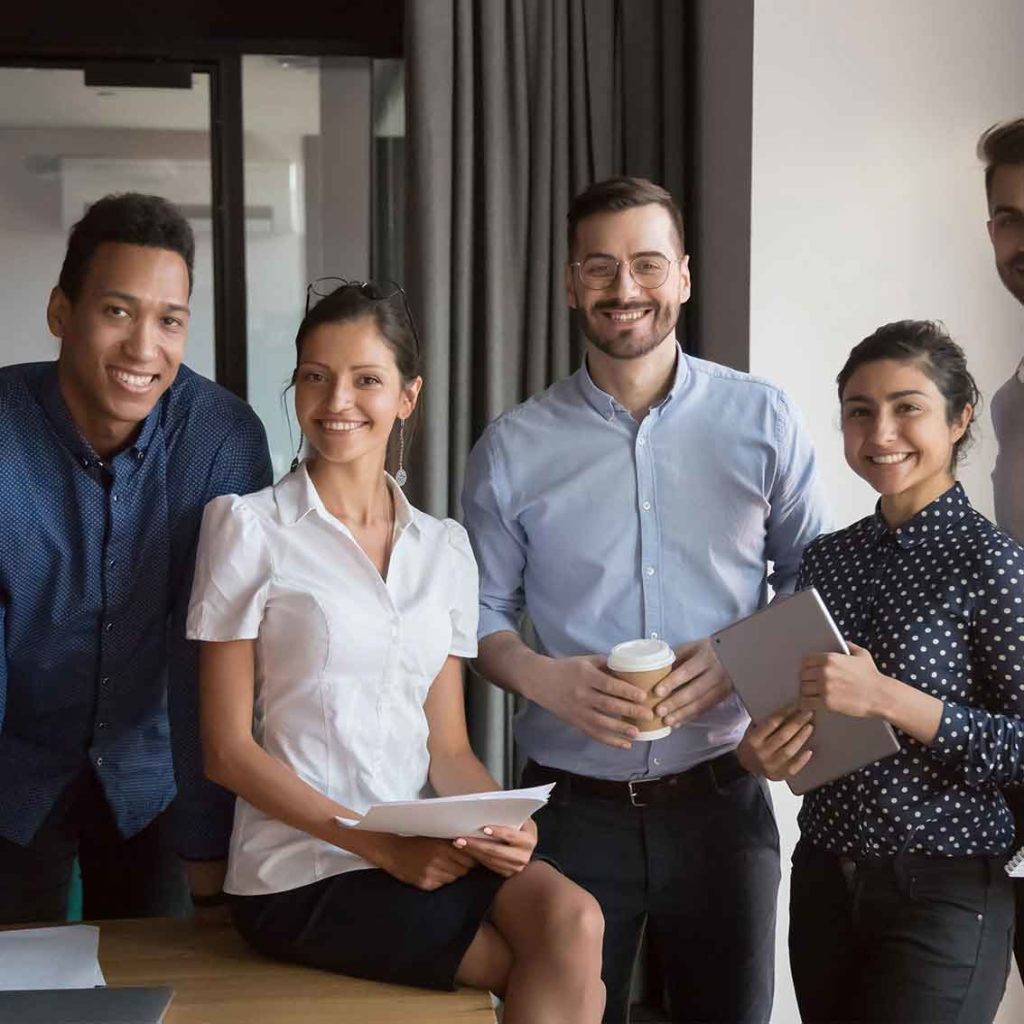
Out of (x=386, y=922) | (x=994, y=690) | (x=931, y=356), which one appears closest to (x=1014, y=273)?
(x=931, y=356)

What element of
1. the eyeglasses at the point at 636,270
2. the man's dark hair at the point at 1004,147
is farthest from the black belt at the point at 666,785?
the man's dark hair at the point at 1004,147

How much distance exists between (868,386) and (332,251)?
1.92 m

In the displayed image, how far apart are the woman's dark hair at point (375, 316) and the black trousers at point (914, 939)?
93 centimetres

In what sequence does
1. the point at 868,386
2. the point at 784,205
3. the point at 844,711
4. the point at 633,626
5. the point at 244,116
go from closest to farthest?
the point at 844,711, the point at 868,386, the point at 633,626, the point at 784,205, the point at 244,116

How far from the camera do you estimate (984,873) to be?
1682 millimetres

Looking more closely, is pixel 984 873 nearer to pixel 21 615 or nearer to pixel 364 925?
pixel 364 925

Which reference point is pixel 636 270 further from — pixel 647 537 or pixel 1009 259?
pixel 1009 259

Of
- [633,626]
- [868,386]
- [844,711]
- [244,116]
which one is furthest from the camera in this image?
[244,116]

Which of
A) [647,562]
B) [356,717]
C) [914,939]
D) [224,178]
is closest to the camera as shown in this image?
[914,939]


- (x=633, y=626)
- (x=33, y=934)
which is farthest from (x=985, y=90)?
(x=33, y=934)

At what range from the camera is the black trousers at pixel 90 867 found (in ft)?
6.53

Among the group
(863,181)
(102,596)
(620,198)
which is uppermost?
(863,181)

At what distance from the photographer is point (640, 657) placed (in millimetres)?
1798

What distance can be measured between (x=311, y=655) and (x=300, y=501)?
0.22m
